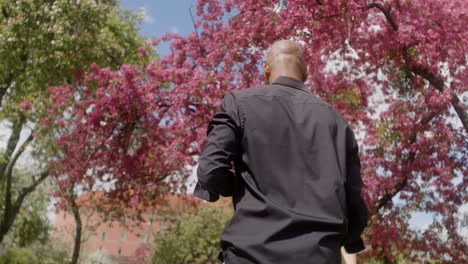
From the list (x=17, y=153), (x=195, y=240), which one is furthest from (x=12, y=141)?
(x=195, y=240)

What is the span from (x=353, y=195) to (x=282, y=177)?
408 millimetres

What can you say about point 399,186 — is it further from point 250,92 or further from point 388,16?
point 250,92

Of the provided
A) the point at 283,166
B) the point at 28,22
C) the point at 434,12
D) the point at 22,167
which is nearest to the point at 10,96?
the point at 28,22

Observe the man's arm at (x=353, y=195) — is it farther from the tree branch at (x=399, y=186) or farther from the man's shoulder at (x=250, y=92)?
the tree branch at (x=399, y=186)

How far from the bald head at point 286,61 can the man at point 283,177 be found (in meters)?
0.14

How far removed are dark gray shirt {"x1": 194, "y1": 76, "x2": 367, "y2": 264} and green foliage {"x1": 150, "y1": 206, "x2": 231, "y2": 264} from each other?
21.6 metres

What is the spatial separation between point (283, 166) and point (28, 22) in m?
14.4

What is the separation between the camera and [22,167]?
86.4ft

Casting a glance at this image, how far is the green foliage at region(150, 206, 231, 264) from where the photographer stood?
23531 mm

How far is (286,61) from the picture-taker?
2.48 meters

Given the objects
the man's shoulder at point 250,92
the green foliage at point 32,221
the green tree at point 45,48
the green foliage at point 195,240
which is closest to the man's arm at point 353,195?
the man's shoulder at point 250,92

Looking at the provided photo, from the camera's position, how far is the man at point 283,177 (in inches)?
78.6

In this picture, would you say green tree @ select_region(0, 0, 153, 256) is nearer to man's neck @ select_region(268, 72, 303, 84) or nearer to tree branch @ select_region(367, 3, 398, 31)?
tree branch @ select_region(367, 3, 398, 31)

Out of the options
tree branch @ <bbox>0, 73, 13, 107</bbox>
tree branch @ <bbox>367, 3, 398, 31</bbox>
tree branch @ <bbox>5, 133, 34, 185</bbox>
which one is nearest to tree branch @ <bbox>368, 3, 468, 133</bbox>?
tree branch @ <bbox>367, 3, 398, 31</bbox>
